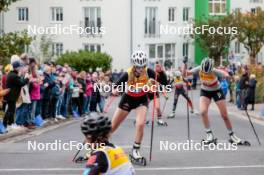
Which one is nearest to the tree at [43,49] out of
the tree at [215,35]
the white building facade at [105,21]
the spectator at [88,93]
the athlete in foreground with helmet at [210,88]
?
the white building facade at [105,21]

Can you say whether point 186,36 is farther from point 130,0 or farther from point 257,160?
point 257,160

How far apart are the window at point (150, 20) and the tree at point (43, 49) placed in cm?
960

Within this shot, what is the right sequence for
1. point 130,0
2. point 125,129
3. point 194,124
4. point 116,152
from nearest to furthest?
point 116,152
point 125,129
point 194,124
point 130,0

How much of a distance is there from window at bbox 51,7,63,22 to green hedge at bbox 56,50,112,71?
6.14m

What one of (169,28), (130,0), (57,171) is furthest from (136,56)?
(169,28)

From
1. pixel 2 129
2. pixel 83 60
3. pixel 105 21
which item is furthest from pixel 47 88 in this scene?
pixel 105 21

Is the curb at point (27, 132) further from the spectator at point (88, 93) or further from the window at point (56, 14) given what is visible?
the window at point (56, 14)

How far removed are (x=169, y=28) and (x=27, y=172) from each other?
5454 cm

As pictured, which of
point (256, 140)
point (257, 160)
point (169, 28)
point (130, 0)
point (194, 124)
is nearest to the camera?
point (257, 160)

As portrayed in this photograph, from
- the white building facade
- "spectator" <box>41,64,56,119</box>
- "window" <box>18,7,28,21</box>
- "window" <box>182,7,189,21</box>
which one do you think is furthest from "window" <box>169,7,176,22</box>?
"spectator" <box>41,64,56,119</box>

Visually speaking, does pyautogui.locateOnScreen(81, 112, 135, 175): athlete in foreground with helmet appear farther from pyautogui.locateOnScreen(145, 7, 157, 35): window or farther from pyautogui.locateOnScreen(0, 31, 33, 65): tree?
pyautogui.locateOnScreen(145, 7, 157, 35): window

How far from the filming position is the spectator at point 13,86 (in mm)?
17562

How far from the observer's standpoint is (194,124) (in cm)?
2272

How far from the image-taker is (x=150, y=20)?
63.9m
